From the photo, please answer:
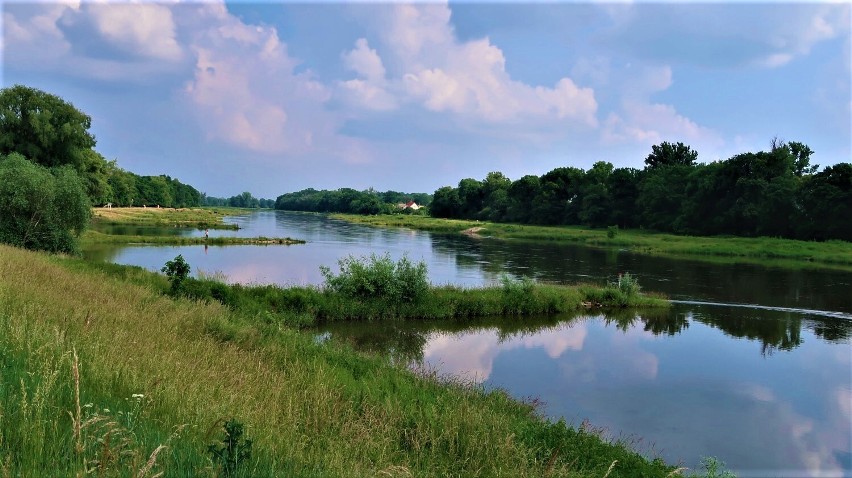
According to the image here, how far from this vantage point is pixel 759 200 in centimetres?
7488

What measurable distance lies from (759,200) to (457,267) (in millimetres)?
52838

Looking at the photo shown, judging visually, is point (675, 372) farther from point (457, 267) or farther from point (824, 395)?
point (457, 267)

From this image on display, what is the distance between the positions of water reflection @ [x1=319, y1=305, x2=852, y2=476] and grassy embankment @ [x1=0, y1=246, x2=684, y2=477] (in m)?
4.20

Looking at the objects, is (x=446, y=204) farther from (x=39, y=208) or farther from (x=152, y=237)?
(x=39, y=208)

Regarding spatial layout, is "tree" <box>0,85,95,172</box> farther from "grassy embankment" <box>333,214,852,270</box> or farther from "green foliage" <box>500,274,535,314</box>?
"grassy embankment" <box>333,214,852,270</box>

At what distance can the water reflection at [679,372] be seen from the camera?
45.8 ft

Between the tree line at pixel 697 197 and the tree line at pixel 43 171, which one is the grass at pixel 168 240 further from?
the tree line at pixel 697 197

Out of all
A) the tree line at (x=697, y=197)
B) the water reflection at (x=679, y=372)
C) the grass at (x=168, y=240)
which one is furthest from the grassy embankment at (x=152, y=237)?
the tree line at (x=697, y=197)

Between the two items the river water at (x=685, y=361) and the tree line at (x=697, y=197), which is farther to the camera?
the tree line at (x=697, y=197)

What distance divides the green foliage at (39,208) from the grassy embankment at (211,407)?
58.2 ft

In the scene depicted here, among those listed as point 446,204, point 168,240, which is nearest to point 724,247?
point 168,240

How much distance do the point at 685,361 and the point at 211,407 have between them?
20.7 metres

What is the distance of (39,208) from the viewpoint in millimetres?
29969

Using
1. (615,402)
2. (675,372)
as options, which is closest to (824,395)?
(675,372)
